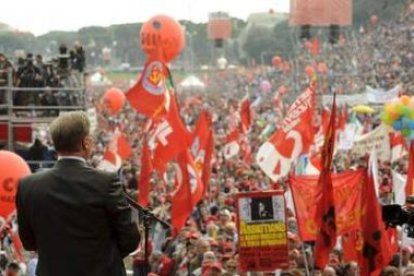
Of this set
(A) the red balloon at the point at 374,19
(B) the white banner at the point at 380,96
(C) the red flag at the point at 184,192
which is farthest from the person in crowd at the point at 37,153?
(A) the red balloon at the point at 374,19

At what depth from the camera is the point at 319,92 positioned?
5756 cm

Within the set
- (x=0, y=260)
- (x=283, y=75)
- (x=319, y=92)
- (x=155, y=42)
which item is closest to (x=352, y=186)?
(x=0, y=260)

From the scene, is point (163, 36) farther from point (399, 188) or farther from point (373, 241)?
point (373, 241)

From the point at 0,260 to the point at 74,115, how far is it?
6.83 meters

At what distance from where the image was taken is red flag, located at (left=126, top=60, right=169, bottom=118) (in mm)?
18172

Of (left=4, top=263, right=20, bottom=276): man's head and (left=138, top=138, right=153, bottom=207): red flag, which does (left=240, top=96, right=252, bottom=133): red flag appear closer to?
(left=138, top=138, right=153, bottom=207): red flag

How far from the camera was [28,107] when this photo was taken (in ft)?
60.2

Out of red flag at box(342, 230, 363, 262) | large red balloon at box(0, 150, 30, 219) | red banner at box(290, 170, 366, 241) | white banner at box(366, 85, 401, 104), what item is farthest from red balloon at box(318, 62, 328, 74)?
red flag at box(342, 230, 363, 262)

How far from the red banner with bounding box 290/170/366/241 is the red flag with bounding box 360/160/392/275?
0.87 m

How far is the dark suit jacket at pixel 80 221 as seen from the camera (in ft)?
14.3

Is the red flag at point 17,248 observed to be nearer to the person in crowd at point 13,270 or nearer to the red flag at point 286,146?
the person in crowd at point 13,270

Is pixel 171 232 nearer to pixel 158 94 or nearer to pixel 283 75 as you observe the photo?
pixel 158 94

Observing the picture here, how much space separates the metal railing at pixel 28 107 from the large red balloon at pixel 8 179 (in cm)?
629

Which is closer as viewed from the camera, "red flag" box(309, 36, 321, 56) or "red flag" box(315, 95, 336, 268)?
"red flag" box(315, 95, 336, 268)
